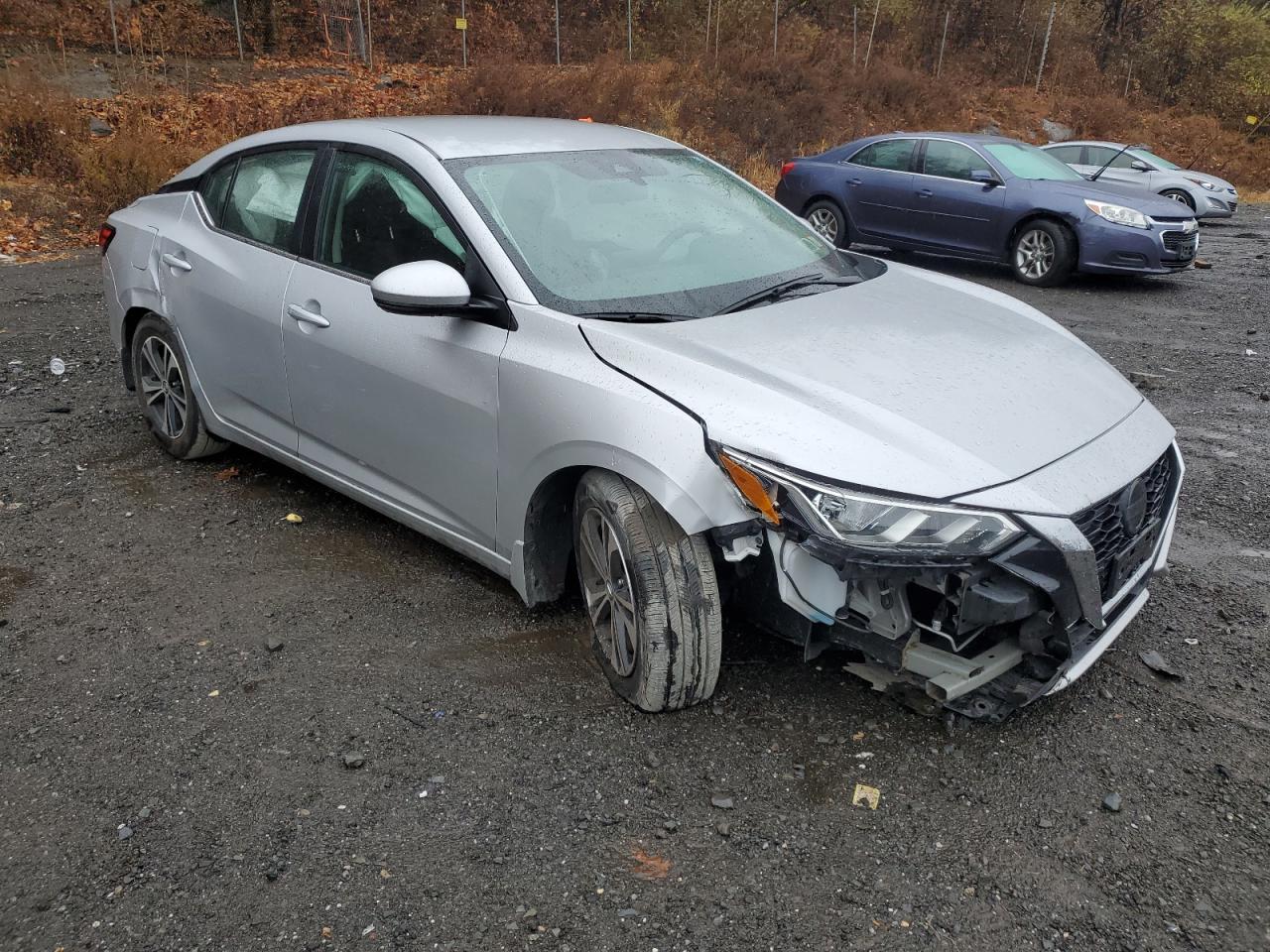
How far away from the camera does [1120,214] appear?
9.95m

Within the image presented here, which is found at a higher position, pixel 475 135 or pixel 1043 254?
pixel 475 135

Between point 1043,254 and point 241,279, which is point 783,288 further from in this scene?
point 1043,254

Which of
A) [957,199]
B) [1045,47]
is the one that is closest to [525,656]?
[957,199]

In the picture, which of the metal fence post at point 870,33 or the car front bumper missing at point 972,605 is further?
the metal fence post at point 870,33

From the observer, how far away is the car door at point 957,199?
34.6 ft

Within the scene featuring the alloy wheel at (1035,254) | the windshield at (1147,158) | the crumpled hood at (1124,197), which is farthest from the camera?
the windshield at (1147,158)

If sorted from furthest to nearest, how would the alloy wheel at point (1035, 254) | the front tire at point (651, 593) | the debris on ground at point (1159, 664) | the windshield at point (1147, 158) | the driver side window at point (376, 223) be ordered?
the windshield at point (1147, 158), the alloy wheel at point (1035, 254), the driver side window at point (376, 223), the debris on ground at point (1159, 664), the front tire at point (651, 593)

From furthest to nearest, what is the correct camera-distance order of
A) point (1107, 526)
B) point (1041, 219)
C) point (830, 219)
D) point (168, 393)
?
point (830, 219), point (1041, 219), point (168, 393), point (1107, 526)

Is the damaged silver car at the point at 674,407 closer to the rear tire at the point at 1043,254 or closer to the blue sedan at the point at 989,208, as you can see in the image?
the blue sedan at the point at 989,208

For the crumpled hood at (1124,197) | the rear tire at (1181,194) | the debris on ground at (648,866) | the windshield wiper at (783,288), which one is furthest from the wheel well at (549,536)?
the rear tire at (1181,194)

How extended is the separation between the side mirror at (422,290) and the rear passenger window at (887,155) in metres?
9.31

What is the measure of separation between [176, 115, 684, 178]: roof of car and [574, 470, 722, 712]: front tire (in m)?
1.43

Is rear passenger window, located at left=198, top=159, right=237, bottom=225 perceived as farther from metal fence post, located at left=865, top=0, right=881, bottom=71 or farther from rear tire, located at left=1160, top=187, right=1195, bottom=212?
metal fence post, located at left=865, top=0, right=881, bottom=71

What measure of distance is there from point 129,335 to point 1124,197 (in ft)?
30.0
